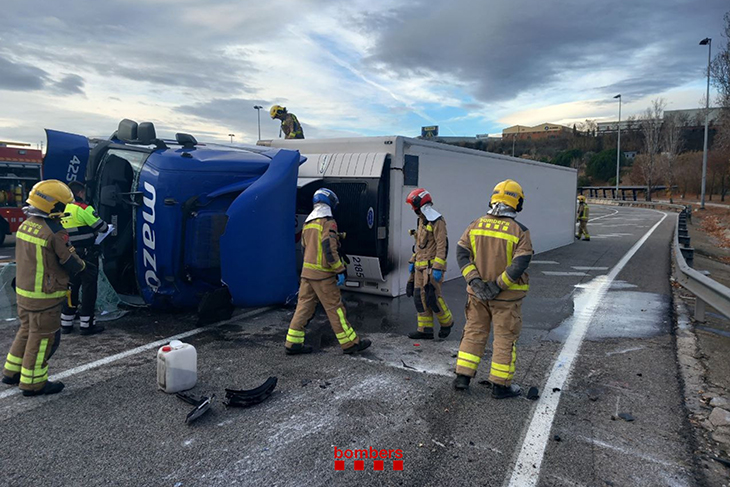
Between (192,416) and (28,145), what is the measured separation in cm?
1473

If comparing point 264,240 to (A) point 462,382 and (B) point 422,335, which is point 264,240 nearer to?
(B) point 422,335

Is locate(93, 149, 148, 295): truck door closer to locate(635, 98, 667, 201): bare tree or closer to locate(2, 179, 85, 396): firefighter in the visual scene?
locate(2, 179, 85, 396): firefighter

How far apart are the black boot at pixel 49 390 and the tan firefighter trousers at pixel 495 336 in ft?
11.0

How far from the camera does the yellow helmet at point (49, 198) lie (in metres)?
4.04

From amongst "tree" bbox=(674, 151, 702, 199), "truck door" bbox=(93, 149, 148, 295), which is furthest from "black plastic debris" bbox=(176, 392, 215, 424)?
"tree" bbox=(674, 151, 702, 199)

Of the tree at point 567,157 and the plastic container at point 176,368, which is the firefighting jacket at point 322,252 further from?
the tree at point 567,157

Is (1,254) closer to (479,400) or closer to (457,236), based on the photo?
(457,236)

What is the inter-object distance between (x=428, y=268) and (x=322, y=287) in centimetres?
139

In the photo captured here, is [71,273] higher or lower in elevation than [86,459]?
higher

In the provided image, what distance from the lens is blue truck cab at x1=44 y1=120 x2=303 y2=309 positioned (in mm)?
5848

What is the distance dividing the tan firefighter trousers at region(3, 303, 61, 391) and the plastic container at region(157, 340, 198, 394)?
912 millimetres

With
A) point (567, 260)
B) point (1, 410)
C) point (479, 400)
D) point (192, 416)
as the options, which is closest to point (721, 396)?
point (479, 400)

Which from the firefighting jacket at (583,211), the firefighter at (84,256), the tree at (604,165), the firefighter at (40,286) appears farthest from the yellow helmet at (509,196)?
the tree at (604,165)

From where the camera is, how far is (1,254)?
1210cm
